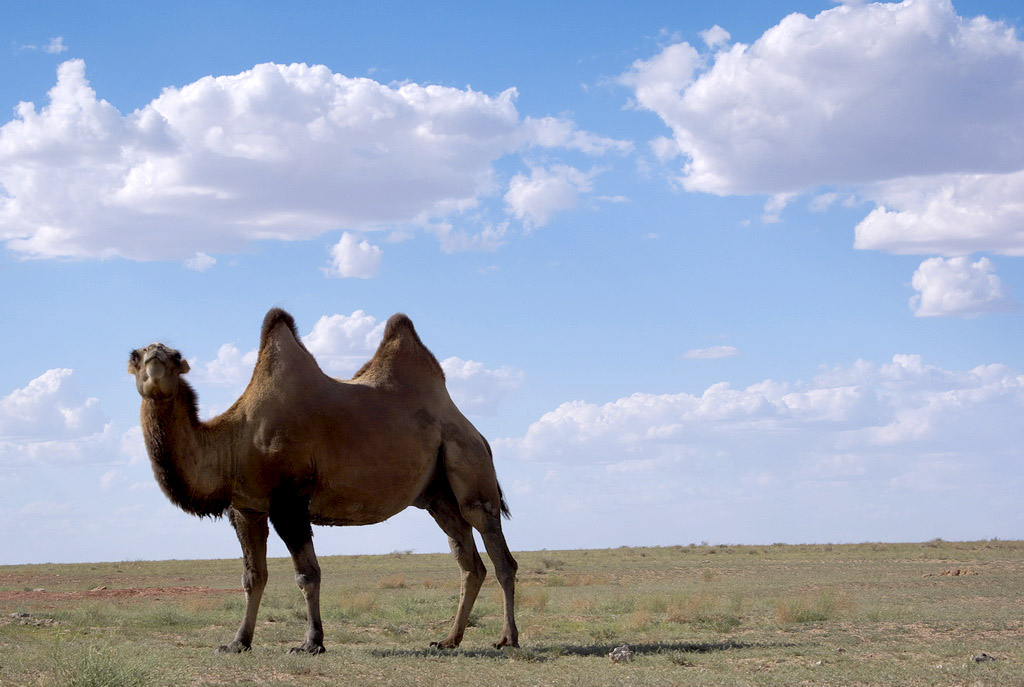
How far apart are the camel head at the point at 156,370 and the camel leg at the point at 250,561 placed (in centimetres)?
179

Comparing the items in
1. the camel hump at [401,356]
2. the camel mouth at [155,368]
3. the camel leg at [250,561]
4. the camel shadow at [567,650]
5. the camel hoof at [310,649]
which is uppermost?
the camel hump at [401,356]

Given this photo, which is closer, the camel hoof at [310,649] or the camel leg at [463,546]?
the camel hoof at [310,649]

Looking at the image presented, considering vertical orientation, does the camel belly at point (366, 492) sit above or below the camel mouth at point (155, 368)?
below

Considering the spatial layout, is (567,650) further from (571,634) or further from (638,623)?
(638,623)

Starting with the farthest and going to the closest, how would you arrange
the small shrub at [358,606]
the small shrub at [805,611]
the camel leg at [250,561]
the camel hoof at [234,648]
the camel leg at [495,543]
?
the small shrub at [358,606] < the small shrub at [805,611] < the camel leg at [495,543] < the camel leg at [250,561] < the camel hoof at [234,648]

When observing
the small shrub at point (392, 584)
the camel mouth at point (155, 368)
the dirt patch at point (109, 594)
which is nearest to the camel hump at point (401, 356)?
the camel mouth at point (155, 368)

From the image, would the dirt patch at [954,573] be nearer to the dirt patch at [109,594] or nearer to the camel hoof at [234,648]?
the dirt patch at [109,594]

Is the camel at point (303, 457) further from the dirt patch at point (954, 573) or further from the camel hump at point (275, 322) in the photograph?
the dirt patch at point (954, 573)

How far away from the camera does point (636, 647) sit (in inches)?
540

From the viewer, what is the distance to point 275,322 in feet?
43.3

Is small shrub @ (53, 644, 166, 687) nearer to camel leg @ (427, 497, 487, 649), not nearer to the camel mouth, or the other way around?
the camel mouth

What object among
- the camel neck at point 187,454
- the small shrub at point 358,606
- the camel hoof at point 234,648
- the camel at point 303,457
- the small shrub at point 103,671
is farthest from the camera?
the small shrub at point 358,606

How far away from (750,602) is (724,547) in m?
39.4

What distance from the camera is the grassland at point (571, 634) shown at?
1051cm
